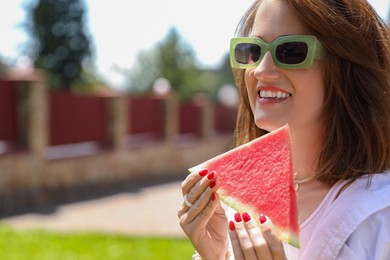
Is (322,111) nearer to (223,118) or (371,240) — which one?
(371,240)

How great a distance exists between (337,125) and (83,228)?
8.56 m

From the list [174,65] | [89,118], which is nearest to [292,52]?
[89,118]

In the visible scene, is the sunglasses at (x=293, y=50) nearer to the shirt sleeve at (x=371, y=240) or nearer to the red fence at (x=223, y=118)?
the shirt sleeve at (x=371, y=240)

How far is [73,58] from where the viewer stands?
48.3 meters

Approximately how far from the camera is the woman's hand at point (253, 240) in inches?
63.5

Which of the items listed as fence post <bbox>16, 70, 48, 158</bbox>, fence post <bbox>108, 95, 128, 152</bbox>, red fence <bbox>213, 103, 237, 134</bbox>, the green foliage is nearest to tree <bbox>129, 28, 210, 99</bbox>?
the green foliage

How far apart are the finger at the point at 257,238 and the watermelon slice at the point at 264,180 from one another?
54mm

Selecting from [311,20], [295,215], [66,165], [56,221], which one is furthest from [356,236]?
[66,165]

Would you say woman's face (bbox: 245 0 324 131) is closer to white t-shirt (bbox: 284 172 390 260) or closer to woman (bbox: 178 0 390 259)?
woman (bbox: 178 0 390 259)

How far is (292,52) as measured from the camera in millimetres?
1832

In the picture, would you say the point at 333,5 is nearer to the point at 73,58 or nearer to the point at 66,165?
the point at 66,165

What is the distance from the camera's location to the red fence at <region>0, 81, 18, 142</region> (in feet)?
40.6

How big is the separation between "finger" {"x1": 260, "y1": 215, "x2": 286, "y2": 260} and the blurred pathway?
785cm

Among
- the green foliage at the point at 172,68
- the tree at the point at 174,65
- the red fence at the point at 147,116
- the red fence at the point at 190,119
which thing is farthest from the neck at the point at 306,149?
the tree at the point at 174,65
